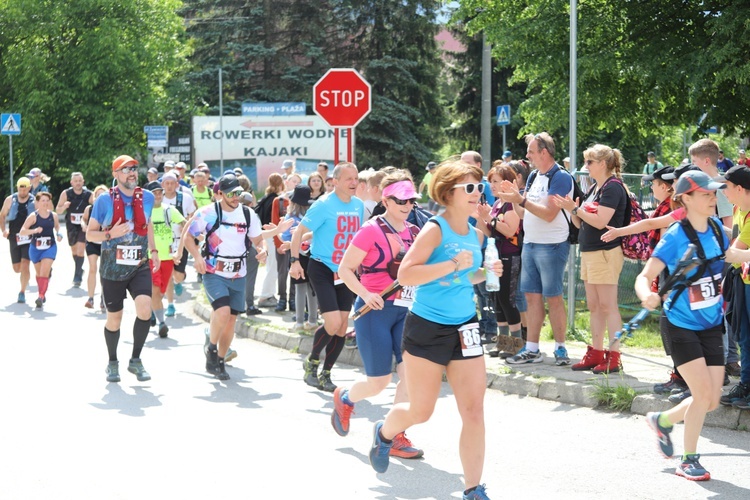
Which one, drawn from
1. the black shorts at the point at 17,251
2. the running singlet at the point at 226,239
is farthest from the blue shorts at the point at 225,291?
the black shorts at the point at 17,251

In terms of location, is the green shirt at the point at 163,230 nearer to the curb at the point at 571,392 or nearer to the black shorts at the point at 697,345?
the curb at the point at 571,392

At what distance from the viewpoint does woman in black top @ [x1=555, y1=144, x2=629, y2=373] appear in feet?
29.7

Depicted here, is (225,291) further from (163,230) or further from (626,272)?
(626,272)

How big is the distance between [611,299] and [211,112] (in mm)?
41883

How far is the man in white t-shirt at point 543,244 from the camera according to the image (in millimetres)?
9383

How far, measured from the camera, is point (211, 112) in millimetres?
49406

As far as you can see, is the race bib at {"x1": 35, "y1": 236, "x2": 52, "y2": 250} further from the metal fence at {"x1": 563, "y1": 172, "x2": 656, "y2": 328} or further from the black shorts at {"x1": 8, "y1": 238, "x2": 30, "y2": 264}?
the metal fence at {"x1": 563, "y1": 172, "x2": 656, "y2": 328}

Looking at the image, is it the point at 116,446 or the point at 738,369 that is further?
the point at 738,369

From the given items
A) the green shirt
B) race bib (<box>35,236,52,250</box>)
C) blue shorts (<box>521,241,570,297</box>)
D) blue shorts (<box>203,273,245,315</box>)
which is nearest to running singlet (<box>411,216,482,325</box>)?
blue shorts (<box>521,241,570,297</box>)

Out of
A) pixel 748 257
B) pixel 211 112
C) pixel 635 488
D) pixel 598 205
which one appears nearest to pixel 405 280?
pixel 635 488

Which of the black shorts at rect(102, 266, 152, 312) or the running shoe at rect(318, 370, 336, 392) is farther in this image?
the black shorts at rect(102, 266, 152, 312)

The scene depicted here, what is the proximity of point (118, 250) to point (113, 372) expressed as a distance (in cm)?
115

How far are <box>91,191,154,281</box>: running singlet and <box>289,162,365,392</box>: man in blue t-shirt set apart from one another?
157 cm

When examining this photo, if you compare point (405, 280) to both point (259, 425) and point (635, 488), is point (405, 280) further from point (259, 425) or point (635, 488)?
point (259, 425)
